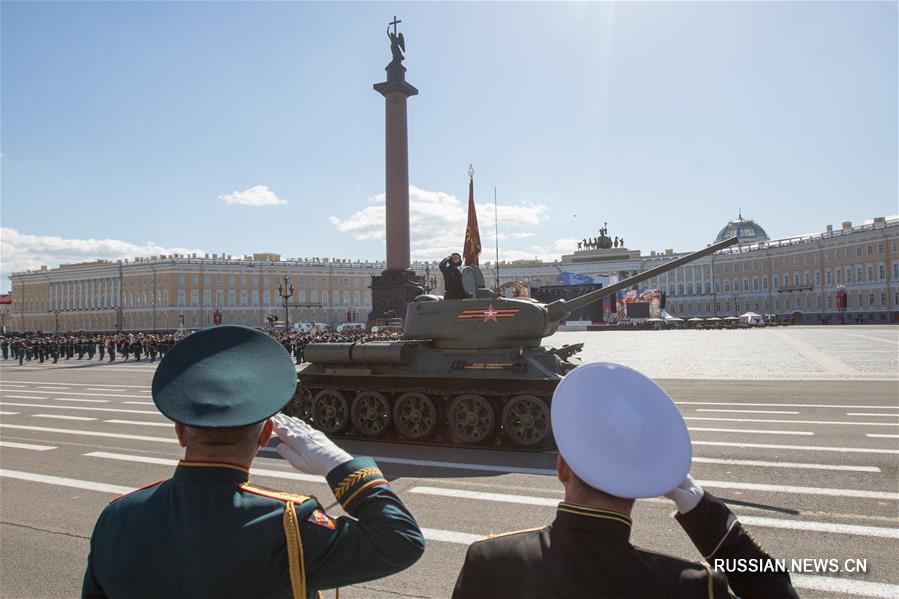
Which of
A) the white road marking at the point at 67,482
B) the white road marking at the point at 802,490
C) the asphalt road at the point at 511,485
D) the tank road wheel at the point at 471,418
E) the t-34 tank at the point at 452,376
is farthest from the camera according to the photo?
the tank road wheel at the point at 471,418

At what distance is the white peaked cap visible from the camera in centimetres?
178

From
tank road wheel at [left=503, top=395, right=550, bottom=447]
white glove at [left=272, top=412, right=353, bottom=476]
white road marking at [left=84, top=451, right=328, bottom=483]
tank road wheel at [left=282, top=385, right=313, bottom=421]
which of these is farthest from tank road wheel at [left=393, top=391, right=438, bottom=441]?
white glove at [left=272, top=412, right=353, bottom=476]

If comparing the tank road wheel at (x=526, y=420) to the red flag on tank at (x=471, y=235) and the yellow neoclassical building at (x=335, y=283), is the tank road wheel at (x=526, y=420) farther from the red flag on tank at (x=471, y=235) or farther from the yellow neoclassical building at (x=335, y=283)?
the yellow neoclassical building at (x=335, y=283)

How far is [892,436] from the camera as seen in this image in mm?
10203

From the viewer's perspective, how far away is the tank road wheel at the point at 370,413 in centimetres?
1110

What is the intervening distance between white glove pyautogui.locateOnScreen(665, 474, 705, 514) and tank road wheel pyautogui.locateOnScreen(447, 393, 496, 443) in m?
8.22

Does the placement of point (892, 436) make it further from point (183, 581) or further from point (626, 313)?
point (626, 313)

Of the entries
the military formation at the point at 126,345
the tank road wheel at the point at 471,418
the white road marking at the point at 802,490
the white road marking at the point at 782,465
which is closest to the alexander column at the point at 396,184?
the military formation at the point at 126,345

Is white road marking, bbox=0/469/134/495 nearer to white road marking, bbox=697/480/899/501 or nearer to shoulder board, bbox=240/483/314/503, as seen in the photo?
shoulder board, bbox=240/483/314/503

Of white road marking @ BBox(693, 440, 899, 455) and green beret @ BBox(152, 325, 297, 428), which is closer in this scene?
green beret @ BBox(152, 325, 297, 428)

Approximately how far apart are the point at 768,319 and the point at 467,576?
8104 centimetres

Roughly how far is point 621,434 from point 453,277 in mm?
9819

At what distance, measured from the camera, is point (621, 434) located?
1.79 meters

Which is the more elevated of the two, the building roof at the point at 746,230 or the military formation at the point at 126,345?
the building roof at the point at 746,230
